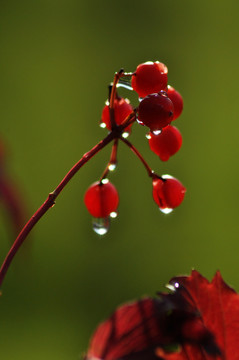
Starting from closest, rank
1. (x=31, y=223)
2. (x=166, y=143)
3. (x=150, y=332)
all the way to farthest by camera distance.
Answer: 1. (x=150, y=332)
2. (x=31, y=223)
3. (x=166, y=143)

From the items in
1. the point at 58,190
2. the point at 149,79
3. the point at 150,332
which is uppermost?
the point at 149,79

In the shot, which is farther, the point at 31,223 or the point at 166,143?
the point at 166,143

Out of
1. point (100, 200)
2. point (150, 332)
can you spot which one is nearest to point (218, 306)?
point (150, 332)

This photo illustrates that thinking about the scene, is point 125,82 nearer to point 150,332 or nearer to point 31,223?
point 31,223

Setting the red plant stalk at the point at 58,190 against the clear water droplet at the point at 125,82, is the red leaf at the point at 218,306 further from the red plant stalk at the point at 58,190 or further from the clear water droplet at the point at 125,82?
the clear water droplet at the point at 125,82

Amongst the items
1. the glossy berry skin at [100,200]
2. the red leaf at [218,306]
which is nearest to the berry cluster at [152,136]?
the glossy berry skin at [100,200]

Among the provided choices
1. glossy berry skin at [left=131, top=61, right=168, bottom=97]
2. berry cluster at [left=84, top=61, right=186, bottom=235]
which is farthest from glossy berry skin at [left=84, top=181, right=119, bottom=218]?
glossy berry skin at [left=131, top=61, right=168, bottom=97]

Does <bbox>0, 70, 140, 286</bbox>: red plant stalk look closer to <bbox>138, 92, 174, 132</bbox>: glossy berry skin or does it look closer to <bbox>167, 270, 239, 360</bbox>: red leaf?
<bbox>138, 92, 174, 132</bbox>: glossy berry skin

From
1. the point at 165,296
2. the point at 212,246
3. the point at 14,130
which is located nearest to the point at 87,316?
the point at 212,246
